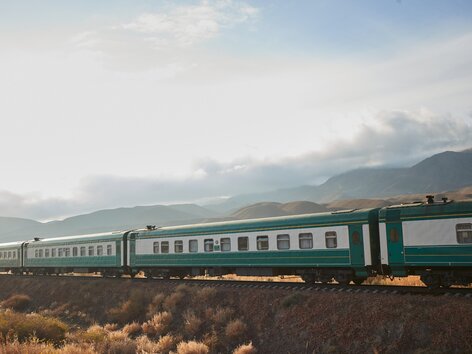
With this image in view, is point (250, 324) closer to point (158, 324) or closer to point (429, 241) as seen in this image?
point (158, 324)

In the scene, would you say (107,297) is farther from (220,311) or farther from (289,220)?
(289,220)

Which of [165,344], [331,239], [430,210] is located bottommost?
[165,344]

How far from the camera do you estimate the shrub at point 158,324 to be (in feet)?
72.0

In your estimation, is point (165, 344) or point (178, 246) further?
point (178, 246)

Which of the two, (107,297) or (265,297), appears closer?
(265,297)

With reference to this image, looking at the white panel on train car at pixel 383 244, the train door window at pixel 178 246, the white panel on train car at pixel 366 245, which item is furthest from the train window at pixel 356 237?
the train door window at pixel 178 246

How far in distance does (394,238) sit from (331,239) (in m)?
2.92

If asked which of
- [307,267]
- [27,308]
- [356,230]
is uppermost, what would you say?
[356,230]

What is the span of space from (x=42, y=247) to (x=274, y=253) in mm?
27988

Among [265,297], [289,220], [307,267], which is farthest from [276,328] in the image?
[289,220]

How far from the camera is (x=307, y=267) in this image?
888 inches

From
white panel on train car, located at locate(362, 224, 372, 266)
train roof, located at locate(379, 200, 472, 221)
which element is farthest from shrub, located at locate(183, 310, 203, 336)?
train roof, located at locate(379, 200, 472, 221)

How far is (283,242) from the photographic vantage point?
23344mm

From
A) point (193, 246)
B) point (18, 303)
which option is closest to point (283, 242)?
point (193, 246)
